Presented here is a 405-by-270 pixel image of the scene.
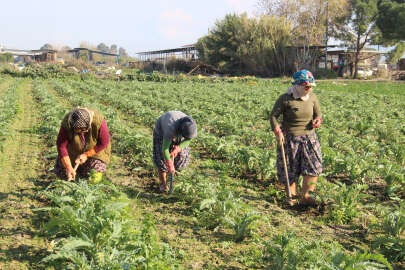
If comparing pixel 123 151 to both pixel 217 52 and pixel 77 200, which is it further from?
pixel 217 52

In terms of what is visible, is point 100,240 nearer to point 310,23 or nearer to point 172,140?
point 172,140

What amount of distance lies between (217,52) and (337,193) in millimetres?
39121

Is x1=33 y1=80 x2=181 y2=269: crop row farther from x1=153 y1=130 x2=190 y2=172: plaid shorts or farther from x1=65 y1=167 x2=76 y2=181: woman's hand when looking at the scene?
x1=153 y1=130 x2=190 y2=172: plaid shorts

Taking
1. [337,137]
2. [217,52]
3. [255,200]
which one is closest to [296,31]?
[217,52]

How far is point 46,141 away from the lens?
7922mm

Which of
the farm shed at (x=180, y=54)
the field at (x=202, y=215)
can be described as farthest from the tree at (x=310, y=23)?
the field at (x=202, y=215)

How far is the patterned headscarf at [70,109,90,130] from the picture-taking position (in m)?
3.87

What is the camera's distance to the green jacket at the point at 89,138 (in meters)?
4.12

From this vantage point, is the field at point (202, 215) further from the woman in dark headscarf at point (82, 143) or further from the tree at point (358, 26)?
the tree at point (358, 26)

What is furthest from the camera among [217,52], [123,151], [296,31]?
[217,52]

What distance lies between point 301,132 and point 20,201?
13.4ft

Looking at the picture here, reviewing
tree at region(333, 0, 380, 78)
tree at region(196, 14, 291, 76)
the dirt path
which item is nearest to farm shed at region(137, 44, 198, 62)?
tree at region(196, 14, 291, 76)

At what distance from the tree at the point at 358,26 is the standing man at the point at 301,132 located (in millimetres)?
34291

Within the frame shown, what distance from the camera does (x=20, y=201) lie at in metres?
4.56
